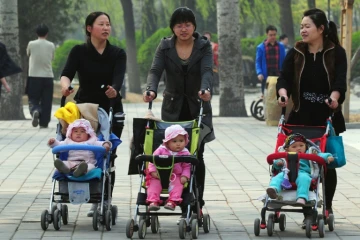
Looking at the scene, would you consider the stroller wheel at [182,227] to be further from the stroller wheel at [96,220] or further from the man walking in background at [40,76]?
the man walking in background at [40,76]

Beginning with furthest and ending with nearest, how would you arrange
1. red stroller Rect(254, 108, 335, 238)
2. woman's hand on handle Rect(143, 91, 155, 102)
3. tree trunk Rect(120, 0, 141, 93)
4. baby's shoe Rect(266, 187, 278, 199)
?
tree trunk Rect(120, 0, 141, 93) → woman's hand on handle Rect(143, 91, 155, 102) → red stroller Rect(254, 108, 335, 238) → baby's shoe Rect(266, 187, 278, 199)

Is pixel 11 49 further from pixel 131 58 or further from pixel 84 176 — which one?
pixel 131 58

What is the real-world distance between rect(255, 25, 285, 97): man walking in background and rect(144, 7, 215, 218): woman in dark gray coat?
40.5ft

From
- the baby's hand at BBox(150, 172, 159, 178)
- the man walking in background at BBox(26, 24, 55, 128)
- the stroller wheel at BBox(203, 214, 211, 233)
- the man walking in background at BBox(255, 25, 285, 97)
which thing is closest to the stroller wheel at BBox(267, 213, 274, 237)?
the stroller wheel at BBox(203, 214, 211, 233)

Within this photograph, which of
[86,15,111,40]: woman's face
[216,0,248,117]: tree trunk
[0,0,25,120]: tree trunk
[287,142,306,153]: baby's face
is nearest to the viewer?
[287,142,306,153]: baby's face

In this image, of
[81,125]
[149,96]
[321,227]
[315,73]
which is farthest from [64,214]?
[315,73]

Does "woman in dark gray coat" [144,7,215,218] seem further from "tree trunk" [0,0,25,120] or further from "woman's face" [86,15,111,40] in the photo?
"tree trunk" [0,0,25,120]

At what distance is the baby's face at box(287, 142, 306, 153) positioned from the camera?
870 centimetres

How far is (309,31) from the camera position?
8977mm

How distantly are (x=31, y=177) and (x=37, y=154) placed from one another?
2.71m

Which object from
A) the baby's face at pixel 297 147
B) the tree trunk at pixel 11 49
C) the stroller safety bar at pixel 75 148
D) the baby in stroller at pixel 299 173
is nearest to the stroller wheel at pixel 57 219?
the stroller safety bar at pixel 75 148

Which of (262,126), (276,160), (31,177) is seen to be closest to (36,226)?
(276,160)

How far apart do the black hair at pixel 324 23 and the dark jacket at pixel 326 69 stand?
5 centimetres

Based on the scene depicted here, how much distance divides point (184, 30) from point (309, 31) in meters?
0.96
